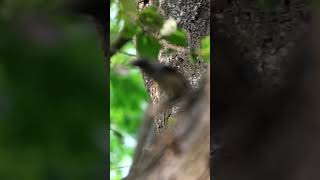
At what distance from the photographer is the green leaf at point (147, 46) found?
32.3 inches

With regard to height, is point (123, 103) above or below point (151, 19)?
below

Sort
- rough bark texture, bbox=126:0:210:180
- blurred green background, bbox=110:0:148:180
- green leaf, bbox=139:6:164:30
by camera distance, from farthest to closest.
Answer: blurred green background, bbox=110:0:148:180, green leaf, bbox=139:6:164:30, rough bark texture, bbox=126:0:210:180

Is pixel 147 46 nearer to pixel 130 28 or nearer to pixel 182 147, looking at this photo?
pixel 130 28

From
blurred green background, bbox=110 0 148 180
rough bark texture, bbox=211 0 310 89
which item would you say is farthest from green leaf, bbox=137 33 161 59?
blurred green background, bbox=110 0 148 180

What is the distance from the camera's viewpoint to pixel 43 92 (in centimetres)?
61

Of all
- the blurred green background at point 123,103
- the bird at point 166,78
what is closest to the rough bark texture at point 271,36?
the bird at point 166,78

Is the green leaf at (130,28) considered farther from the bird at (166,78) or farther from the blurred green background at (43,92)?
the blurred green background at (43,92)

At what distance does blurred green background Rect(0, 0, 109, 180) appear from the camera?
0.59 meters

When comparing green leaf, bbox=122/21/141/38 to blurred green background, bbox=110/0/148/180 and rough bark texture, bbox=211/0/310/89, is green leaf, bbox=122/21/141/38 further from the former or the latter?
A: blurred green background, bbox=110/0/148/180

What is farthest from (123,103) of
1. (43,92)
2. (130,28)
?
(43,92)

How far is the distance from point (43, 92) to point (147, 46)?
25 cm

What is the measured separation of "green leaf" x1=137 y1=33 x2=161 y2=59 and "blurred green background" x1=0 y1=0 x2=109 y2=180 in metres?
0.19

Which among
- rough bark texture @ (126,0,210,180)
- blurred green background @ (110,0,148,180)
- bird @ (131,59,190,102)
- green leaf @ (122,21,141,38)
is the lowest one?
blurred green background @ (110,0,148,180)

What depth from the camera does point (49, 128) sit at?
2.02 feet
